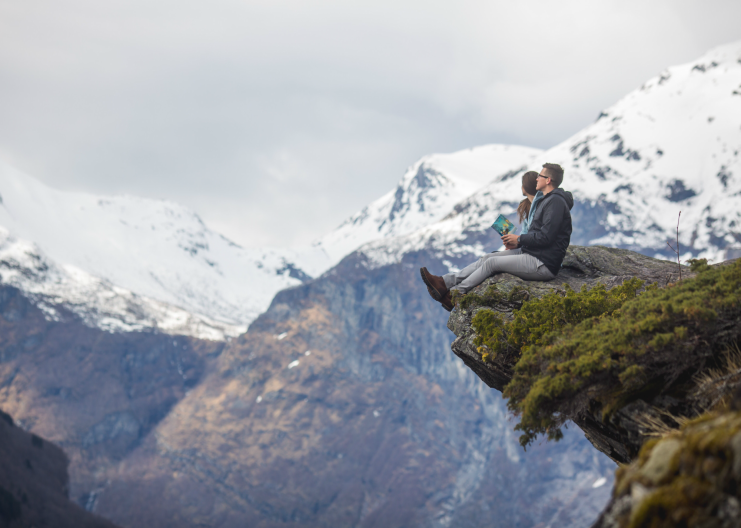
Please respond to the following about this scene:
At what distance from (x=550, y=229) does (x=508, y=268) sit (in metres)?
1.48

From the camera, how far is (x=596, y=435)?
1111 centimetres

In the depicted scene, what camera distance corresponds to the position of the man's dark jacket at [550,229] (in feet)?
38.8

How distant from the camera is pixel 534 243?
12188mm

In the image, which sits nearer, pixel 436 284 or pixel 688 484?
pixel 688 484

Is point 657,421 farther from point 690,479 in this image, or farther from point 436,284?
point 436,284

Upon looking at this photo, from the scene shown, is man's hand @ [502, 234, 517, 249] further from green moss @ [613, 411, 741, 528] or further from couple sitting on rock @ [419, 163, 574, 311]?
green moss @ [613, 411, 741, 528]

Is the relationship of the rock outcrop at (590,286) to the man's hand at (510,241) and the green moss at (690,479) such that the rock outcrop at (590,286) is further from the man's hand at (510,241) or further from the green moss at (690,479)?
the green moss at (690,479)

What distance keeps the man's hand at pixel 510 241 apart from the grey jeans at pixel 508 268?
345mm

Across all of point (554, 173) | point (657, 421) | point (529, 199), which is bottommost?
point (657, 421)

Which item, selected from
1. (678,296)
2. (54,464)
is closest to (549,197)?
(678,296)

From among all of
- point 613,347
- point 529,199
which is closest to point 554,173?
point 529,199

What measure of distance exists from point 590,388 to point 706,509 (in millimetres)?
3666

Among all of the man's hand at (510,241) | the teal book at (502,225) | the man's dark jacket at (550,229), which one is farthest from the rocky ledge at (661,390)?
the teal book at (502,225)

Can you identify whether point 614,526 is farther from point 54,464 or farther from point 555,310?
point 54,464
